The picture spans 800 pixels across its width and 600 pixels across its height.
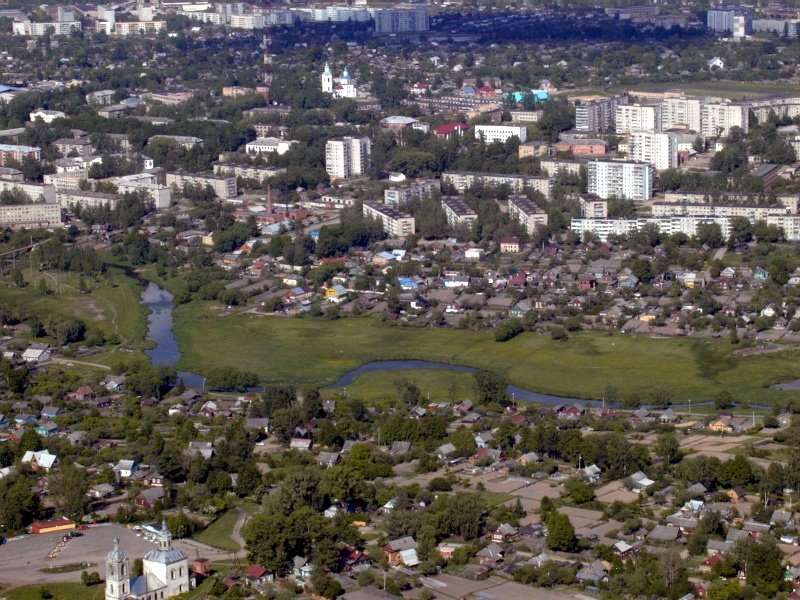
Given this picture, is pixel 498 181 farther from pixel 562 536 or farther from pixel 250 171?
pixel 562 536

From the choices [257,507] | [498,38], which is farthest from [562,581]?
[498,38]

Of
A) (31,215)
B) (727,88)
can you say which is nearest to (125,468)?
(31,215)

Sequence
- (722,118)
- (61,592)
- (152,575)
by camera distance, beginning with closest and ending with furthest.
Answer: (152,575)
(61,592)
(722,118)

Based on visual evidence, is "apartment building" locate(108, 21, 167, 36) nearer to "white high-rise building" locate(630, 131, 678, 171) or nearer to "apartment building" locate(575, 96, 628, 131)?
"apartment building" locate(575, 96, 628, 131)

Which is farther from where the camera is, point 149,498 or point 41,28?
point 41,28

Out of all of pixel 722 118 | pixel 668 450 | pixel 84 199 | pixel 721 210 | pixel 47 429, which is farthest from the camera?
pixel 722 118

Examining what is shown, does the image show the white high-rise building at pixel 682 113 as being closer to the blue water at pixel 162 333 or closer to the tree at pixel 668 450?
the blue water at pixel 162 333

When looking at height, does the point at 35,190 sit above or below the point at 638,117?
below
